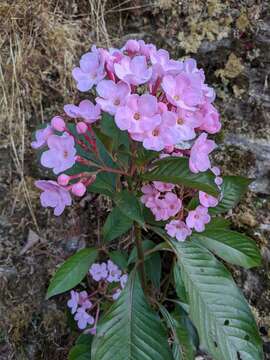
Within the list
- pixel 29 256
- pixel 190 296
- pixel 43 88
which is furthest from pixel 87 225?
pixel 190 296

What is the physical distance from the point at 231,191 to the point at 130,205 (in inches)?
19.0

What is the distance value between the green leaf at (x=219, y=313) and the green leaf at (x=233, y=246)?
0.51 feet

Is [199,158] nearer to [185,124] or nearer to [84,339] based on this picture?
[185,124]

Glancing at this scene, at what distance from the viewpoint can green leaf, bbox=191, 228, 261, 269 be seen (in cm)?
156

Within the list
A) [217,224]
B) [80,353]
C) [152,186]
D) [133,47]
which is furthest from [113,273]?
[133,47]

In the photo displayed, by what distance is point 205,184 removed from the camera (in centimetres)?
118

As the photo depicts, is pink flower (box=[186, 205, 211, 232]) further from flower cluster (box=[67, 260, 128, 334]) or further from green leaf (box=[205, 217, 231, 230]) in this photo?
flower cluster (box=[67, 260, 128, 334])

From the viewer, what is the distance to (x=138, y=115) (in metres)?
1.12

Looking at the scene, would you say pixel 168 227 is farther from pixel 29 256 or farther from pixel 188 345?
pixel 29 256

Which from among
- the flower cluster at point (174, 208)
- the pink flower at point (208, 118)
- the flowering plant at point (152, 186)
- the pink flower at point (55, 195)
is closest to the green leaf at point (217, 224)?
the flowering plant at point (152, 186)

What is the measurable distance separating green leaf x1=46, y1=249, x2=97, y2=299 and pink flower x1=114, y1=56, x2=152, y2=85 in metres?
0.61

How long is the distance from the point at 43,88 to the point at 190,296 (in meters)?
1.24

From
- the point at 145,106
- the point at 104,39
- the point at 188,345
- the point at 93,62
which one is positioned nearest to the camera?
the point at 145,106

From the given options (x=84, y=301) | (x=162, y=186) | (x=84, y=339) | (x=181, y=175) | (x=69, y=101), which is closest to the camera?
(x=181, y=175)
